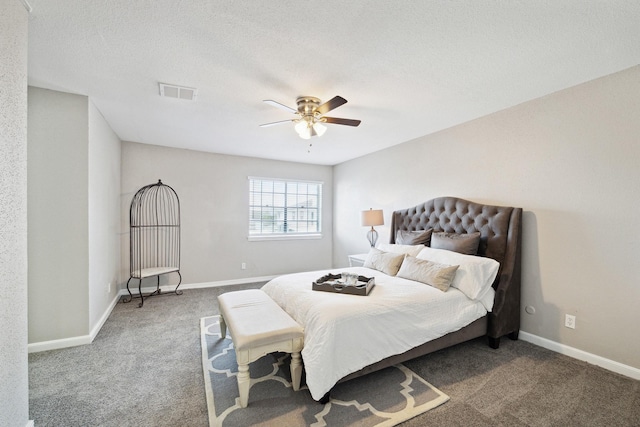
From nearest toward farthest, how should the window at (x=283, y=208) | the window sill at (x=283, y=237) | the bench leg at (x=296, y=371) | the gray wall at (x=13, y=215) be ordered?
the gray wall at (x=13, y=215), the bench leg at (x=296, y=371), the window sill at (x=283, y=237), the window at (x=283, y=208)

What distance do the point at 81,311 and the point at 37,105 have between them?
2050mm

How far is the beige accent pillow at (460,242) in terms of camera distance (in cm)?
300

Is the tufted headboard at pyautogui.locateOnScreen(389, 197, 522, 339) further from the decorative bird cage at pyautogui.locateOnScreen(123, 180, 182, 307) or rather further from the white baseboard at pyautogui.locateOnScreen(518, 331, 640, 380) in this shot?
the decorative bird cage at pyautogui.locateOnScreen(123, 180, 182, 307)

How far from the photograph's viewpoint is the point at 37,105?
2.63 meters

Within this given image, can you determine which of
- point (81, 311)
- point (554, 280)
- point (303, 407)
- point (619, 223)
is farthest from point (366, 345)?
point (81, 311)

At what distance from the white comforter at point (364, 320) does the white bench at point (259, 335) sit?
0.11m

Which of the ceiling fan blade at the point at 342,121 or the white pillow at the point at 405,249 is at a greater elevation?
the ceiling fan blade at the point at 342,121

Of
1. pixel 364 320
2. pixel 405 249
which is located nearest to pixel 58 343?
pixel 364 320

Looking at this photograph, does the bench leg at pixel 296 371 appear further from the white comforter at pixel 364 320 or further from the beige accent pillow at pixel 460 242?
the beige accent pillow at pixel 460 242

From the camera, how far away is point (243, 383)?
6.24 feet

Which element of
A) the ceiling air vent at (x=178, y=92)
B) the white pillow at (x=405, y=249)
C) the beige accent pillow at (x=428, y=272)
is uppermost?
the ceiling air vent at (x=178, y=92)

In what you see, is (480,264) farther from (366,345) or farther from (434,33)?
(434,33)

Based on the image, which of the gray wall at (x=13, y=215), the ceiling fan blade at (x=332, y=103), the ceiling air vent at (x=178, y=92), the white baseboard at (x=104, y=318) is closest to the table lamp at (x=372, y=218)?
the ceiling fan blade at (x=332, y=103)

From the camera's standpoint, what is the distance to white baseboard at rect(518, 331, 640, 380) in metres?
2.26
